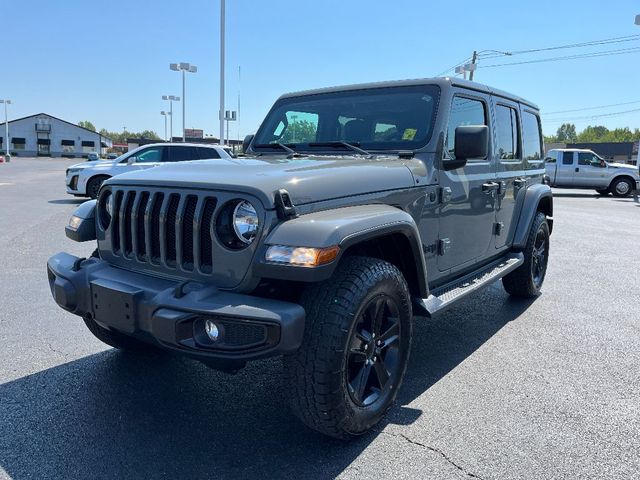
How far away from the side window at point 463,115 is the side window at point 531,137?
1.11m

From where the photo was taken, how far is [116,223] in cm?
299

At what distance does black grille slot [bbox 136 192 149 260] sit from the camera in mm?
2822

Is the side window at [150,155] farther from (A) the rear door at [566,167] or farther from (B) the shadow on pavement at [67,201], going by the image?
(A) the rear door at [566,167]

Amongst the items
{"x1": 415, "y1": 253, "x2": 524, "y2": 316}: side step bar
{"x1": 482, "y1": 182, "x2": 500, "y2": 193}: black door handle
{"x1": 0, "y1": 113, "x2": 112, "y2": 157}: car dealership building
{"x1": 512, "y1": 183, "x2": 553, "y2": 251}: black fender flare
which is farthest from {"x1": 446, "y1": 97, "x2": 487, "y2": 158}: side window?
{"x1": 0, "y1": 113, "x2": 112, "y2": 157}: car dealership building

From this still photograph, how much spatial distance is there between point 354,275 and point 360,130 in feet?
5.32

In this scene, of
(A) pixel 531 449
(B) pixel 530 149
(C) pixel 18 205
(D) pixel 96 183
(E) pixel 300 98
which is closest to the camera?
(A) pixel 531 449

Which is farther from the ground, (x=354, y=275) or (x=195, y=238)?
(x=195, y=238)

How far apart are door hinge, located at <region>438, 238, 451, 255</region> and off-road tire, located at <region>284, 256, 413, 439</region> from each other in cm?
96

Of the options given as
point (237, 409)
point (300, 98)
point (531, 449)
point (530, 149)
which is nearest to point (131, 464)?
point (237, 409)

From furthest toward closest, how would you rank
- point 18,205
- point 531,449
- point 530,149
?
point 18,205
point 530,149
point 531,449

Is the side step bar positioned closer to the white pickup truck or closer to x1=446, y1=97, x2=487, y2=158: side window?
x1=446, y1=97, x2=487, y2=158: side window

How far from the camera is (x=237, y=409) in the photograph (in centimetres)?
301

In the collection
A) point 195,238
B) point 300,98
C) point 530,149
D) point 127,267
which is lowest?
point 127,267

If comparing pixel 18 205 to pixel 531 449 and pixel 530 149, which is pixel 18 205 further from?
pixel 531 449
